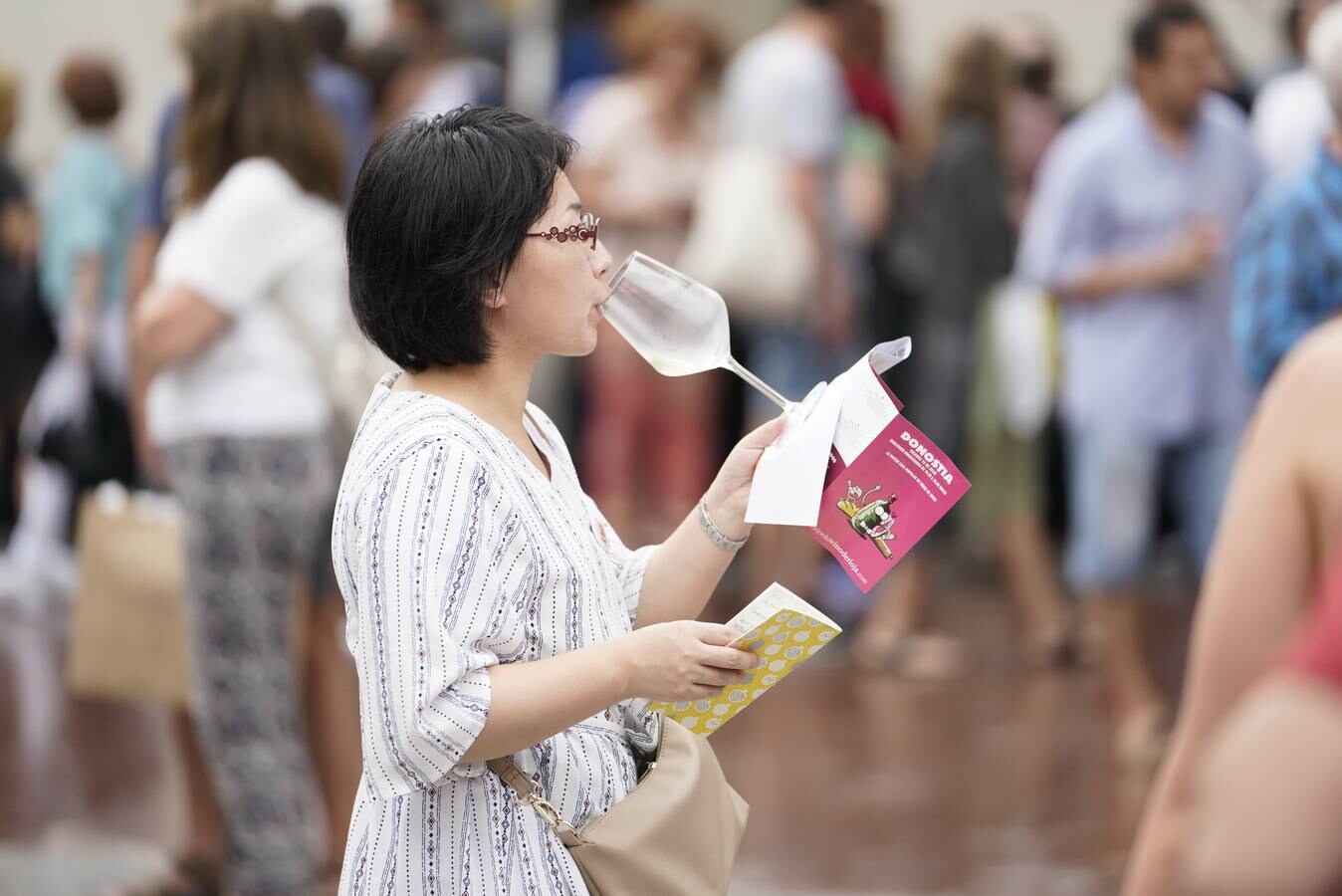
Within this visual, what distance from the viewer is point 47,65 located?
35.9 ft

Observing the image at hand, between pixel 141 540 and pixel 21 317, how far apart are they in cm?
450

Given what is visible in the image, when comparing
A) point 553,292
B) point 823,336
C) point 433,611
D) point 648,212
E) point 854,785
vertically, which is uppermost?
point 553,292

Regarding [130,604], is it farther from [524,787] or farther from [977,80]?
[977,80]

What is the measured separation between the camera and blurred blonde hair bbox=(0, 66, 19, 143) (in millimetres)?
8695

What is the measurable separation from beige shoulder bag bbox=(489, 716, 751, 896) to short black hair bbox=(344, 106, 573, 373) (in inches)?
20.8

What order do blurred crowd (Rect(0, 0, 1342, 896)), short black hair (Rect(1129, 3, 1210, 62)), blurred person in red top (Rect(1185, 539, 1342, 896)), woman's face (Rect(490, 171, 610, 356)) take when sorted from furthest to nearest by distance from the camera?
short black hair (Rect(1129, 3, 1210, 62)), woman's face (Rect(490, 171, 610, 356)), blurred crowd (Rect(0, 0, 1342, 896)), blurred person in red top (Rect(1185, 539, 1342, 896))

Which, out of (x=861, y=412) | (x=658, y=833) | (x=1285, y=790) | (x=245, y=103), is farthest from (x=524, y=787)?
(x=245, y=103)

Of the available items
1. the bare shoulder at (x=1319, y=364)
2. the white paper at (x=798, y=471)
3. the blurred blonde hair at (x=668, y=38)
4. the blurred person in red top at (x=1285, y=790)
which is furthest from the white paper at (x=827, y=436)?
the blurred blonde hair at (x=668, y=38)

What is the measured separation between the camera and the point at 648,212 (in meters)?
7.39

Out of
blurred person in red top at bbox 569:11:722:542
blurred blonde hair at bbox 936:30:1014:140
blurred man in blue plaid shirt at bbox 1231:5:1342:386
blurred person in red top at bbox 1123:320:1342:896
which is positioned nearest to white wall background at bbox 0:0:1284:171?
blurred person in red top at bbox 569:11:722:542

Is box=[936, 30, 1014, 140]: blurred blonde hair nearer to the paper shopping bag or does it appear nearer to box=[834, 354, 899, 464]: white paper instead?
the paper shopping bag

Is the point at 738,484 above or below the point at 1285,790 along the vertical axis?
below

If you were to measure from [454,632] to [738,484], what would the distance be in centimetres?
49

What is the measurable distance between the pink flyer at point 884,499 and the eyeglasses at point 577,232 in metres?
0.40
